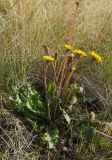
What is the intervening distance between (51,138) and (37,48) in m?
0.67

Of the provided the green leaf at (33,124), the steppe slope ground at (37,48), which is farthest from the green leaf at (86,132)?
the green leaf at (33,124)

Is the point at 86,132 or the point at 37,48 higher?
the point at 37,48

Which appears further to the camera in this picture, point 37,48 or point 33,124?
point 37,48

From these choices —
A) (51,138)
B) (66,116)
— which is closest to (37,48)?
(66,116)

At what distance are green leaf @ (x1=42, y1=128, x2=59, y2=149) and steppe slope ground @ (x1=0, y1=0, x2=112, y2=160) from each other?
0.15 ft

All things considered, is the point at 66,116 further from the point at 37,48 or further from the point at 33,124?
the point at 37,48

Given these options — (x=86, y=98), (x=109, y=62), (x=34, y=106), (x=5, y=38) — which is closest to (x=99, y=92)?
(x=86, y=98)

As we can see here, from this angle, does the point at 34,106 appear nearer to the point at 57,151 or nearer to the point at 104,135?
the point at 57,151

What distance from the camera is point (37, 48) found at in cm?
247

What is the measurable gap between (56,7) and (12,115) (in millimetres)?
1116

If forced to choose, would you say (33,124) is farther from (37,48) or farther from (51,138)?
(37,48)

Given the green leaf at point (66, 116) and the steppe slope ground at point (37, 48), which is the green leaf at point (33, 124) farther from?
the green leaf at point (66, 116)

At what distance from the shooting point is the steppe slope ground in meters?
2.04

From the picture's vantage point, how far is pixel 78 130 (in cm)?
213
